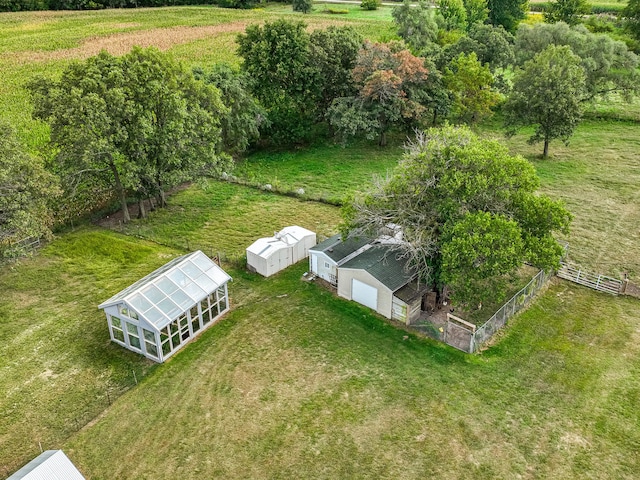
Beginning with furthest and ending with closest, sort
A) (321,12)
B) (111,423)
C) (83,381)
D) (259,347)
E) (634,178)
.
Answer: (321,12) < (634,178) < (259,347) < (83,381) < (111,423)

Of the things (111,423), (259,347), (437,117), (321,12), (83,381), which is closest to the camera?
(111,423)

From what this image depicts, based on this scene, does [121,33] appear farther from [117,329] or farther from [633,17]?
[633,17]

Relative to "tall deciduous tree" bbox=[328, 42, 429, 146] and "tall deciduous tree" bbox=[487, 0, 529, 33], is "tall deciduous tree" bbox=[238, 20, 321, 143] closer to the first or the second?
"tall deciduous tree" bbox=[328, 42, 429, 146]

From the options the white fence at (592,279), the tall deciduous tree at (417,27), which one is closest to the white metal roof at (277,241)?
the white fence at (592,279)

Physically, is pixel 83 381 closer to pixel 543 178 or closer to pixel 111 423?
pixel 111 423

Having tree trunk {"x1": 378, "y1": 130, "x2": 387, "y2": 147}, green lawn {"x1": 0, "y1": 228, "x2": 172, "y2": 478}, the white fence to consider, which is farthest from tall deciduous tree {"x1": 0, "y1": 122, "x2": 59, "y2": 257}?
tree trunk {"x1": 378, "y1": 130, "x2": 387, "y2": 147}

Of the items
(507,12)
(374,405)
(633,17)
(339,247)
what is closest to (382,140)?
(339,247)

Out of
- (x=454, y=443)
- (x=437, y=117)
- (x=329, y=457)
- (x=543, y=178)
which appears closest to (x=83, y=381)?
(x=329, y=457)
